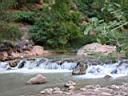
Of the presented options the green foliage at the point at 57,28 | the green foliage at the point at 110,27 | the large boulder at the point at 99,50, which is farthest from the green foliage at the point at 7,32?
the green foliage at the point at 110,27

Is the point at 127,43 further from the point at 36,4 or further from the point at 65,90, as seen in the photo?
the point at 36,4

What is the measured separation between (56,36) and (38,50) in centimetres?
144

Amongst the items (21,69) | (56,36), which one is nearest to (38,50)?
(56,36)

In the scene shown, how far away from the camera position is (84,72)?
1374cm

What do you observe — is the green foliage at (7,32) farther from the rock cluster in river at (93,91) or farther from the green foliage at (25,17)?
the rock cluster in river at (93,91)

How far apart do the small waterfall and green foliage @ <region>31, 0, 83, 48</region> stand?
4.52 meters

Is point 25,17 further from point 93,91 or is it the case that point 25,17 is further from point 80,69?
point 93,91

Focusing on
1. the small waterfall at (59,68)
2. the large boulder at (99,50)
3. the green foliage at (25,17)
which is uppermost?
the green foliage at (25,17)

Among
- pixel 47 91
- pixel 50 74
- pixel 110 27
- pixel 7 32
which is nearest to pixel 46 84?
pixel 47 91

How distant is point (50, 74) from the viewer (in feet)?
44.8

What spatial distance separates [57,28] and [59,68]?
591 cm

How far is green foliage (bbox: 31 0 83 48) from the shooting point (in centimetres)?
2064

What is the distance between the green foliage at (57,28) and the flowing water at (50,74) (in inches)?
178

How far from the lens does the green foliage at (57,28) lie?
20.6 meters
